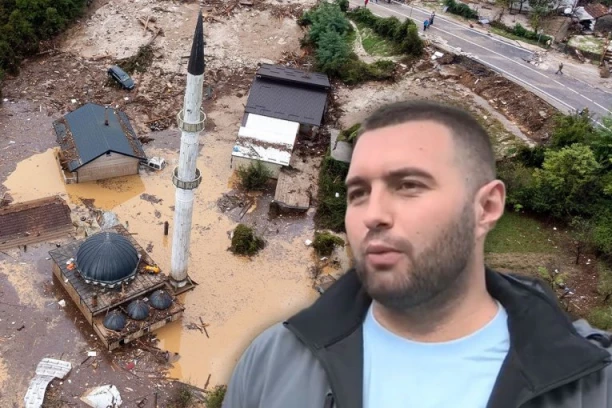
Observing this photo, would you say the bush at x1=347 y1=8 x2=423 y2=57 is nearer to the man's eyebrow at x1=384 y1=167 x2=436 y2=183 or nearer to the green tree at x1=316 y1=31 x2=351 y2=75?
the green tree at x1=316 y1=31 x2=351 y2=75

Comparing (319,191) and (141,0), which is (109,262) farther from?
(141,0)

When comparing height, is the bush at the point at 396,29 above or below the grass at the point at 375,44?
above

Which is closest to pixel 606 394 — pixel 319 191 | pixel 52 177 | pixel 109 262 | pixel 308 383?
pixel 308 383

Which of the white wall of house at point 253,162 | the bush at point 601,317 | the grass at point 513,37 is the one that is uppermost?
the grass at point 513,37

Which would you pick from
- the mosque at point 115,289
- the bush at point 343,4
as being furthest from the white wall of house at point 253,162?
the bush at point 343,4

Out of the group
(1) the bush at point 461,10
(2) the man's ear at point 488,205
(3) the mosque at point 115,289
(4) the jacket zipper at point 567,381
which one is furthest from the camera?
(1) the bush at point 461,10

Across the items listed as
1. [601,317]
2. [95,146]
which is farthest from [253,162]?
[601,317]

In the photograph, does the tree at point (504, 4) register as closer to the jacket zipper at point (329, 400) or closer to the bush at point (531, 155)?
the bush at point (531, 155)

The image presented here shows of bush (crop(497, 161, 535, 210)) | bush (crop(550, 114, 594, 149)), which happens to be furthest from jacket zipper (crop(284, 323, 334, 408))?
bush (crop(550, 114, 594, 149))

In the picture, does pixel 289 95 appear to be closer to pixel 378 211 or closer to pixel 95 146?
pixel 95 146
